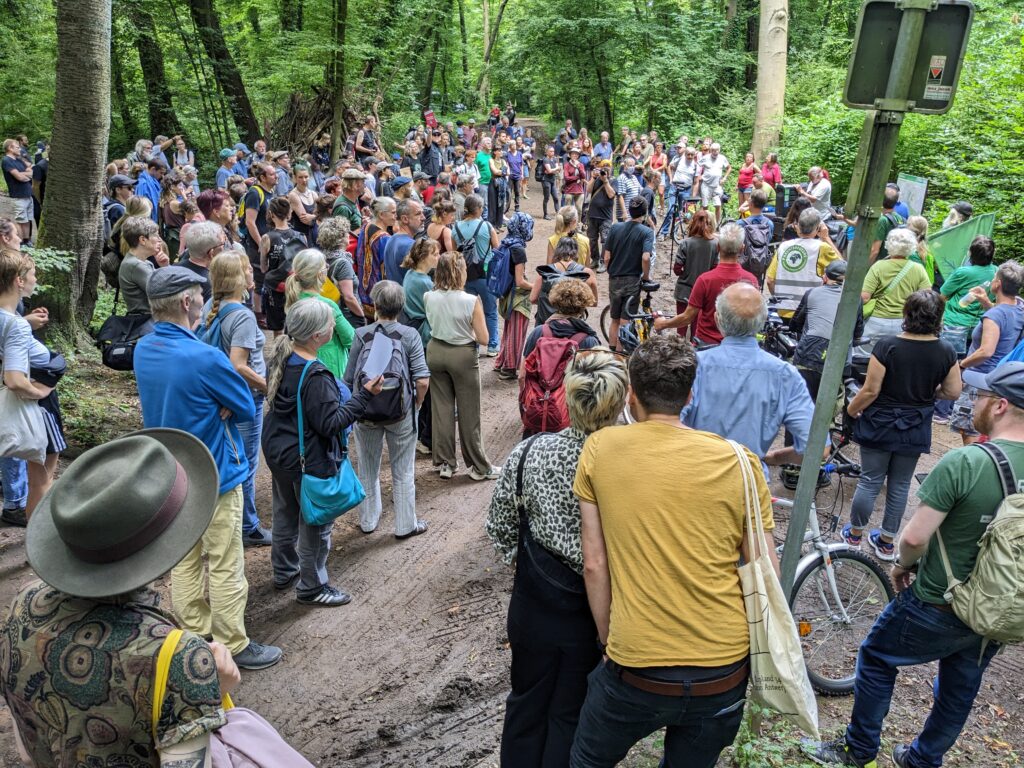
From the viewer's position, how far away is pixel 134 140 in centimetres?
2239

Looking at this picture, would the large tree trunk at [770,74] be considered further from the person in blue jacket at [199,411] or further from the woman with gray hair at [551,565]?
the woman with gray hair at [551,565]

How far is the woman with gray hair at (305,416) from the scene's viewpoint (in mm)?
4496

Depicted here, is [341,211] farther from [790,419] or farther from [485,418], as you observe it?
[790,419]

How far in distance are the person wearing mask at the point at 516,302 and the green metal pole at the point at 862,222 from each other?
5.17 meters

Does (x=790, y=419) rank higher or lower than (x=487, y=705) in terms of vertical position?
higher

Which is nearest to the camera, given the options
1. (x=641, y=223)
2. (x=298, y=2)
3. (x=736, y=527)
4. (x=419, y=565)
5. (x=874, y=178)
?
(x=736, y=527)

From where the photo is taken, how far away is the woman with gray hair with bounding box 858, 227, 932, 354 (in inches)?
266

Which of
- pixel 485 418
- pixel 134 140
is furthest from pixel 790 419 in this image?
pixel 134 140

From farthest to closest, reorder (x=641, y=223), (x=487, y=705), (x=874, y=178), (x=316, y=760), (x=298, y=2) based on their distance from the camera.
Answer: (x=298, y=2) < (x=641, y=223) < (x=487, y=705) < (x=316, y=760) < (x=874, y=178)

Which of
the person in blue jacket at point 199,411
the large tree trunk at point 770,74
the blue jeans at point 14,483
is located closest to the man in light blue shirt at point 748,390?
the person in blue jacket at point 199,411

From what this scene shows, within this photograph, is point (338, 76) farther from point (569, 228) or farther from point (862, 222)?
point (862, 222)

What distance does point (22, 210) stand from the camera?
1337 cm

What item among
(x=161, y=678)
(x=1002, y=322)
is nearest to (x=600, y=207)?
(x=1002, y=322)

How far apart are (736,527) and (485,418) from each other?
18.6 feet
